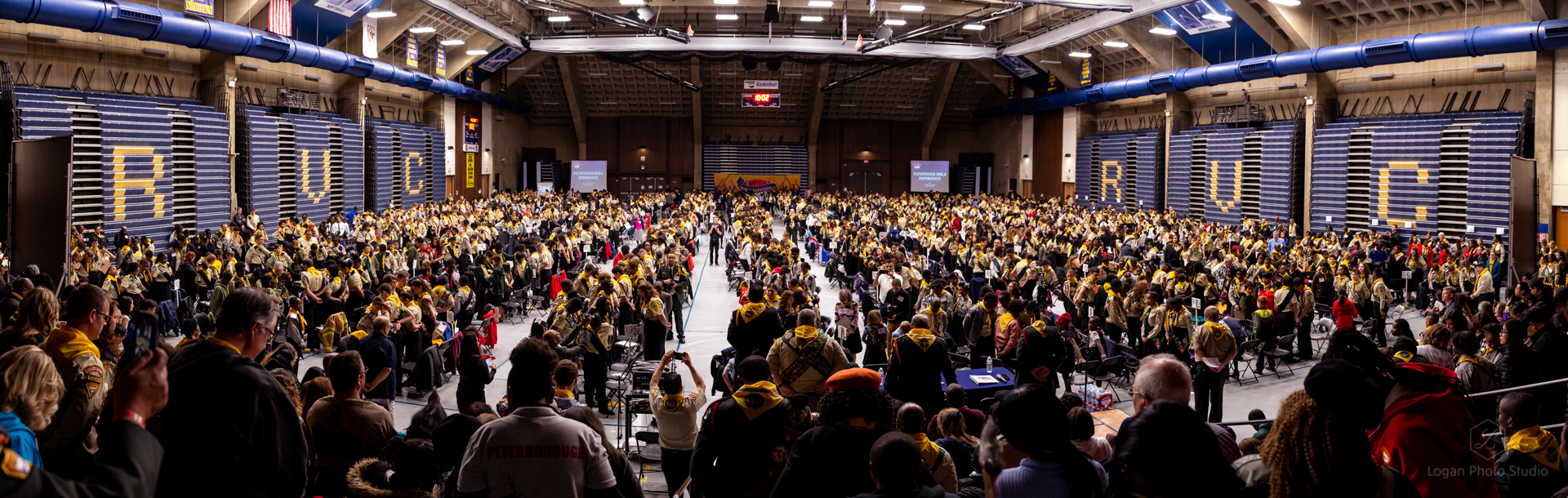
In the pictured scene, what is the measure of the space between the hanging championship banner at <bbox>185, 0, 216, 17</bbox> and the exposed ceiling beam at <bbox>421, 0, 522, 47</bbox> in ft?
20.3

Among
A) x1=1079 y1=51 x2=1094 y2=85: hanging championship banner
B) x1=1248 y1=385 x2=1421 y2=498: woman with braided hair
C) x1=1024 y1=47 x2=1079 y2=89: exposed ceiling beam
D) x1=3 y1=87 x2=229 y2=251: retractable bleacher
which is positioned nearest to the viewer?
x1=1248 y1=385 x2=1421 y2=498: woman with braided hair

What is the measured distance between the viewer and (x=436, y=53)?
97.5 feet

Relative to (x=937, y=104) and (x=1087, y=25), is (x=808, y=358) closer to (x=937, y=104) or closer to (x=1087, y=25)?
(x=1087, y=25)

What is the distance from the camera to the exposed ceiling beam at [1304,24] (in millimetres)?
22859

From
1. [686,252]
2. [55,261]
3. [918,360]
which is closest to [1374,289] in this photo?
[918,360]

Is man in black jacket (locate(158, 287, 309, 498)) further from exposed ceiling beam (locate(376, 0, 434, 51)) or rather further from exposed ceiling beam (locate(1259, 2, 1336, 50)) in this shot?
exposed ceiling beam (locate(376, 0, 434, 51))

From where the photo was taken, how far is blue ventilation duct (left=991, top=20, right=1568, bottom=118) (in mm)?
17406

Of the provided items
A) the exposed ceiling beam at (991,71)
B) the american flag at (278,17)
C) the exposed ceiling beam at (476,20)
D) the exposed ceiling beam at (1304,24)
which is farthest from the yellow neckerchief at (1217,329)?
the exposed ceiling beam at (991,71)

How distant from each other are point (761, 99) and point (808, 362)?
31268 millimetres

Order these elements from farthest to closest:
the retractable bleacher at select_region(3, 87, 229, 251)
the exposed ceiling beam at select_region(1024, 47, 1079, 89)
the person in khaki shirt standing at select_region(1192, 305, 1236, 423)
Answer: the exposed ceiling beam at select_region(1024, 47, 1079, 89), the retractable bleacher at select_region(3, 87, 229, 251), the person in khaki shirt standing at select_region(1192, 305, 1236, 423)

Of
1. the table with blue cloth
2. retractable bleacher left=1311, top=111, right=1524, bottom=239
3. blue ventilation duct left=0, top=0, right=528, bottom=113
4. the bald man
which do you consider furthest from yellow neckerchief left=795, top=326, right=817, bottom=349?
retractable bleacher left=1311, top=111, right=1524, bottom=239

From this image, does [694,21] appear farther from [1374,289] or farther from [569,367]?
[569,367]

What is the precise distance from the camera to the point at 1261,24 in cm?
2428

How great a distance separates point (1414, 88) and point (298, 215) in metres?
28.2
